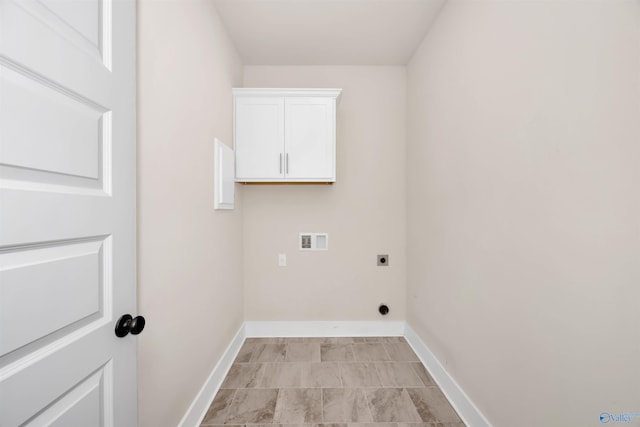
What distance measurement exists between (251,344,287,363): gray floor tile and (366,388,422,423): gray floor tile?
0.81 m

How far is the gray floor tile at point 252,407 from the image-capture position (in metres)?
1.69

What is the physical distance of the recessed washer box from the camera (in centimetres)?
279

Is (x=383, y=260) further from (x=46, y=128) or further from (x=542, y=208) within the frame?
(x=46, y=128)

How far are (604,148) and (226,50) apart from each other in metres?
2.38

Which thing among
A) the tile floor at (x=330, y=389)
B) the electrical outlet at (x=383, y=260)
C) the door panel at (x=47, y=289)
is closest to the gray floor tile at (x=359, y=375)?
the tile floor at (x=330, y=389)

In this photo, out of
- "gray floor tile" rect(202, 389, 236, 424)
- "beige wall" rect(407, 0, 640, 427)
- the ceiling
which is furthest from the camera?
the ceiling

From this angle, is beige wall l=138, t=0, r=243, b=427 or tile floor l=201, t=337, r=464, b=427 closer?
beige wall l=138, t=0, r=243, b=427

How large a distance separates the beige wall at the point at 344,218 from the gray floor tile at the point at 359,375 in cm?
60

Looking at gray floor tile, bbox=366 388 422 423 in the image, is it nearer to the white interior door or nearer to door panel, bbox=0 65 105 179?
the white interior door

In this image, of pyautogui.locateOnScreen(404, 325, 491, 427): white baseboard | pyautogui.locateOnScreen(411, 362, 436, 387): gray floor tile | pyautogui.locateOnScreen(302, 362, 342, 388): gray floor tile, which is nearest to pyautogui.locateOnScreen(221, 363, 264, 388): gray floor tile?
pyautogui.locateOnScreen(302, 362, 342, 388): gray floor tile

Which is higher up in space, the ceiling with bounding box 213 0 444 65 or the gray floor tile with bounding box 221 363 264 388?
the ceiling with bounding box 213 0 444 65

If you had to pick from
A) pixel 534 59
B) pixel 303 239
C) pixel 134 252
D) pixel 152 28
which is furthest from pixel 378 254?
pixel 152 28

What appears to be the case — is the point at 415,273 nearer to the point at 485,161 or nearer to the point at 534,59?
the point at 485,161

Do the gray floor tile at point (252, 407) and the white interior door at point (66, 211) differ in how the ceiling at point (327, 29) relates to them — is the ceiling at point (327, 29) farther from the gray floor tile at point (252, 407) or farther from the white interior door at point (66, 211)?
the gray floor tile at point (252, 407)
